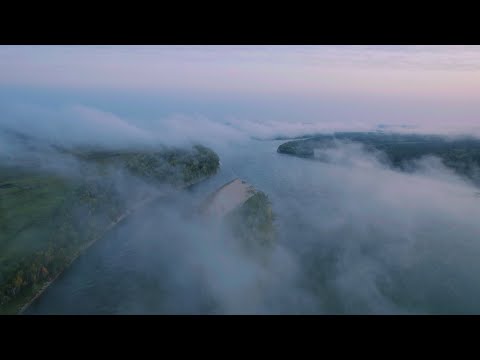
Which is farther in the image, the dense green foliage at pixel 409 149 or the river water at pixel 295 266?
the dense green foliage at pixel 409 149

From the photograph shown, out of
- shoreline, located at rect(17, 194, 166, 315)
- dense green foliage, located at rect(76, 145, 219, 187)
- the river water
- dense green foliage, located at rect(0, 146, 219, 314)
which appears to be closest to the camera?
shoreline, located at rect(17, 194, 166, 315)

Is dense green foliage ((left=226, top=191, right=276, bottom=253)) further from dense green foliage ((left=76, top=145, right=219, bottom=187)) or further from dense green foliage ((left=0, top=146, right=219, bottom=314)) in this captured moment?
dense green foliage ((left=76, top=145, right=219, bottom=187))

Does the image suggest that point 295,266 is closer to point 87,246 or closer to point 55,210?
point 87,246

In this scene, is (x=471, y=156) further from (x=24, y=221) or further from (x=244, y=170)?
(x=24, y=221)

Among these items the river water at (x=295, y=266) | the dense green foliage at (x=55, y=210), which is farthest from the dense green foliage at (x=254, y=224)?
the dense green foliage at (x=55, y=210)

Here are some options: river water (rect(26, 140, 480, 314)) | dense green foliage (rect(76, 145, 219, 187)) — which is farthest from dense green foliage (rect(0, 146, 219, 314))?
river water (rect(26, 140, 480, 314))

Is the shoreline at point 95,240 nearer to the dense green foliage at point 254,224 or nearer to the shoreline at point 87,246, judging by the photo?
the shoreline at point 87,246
